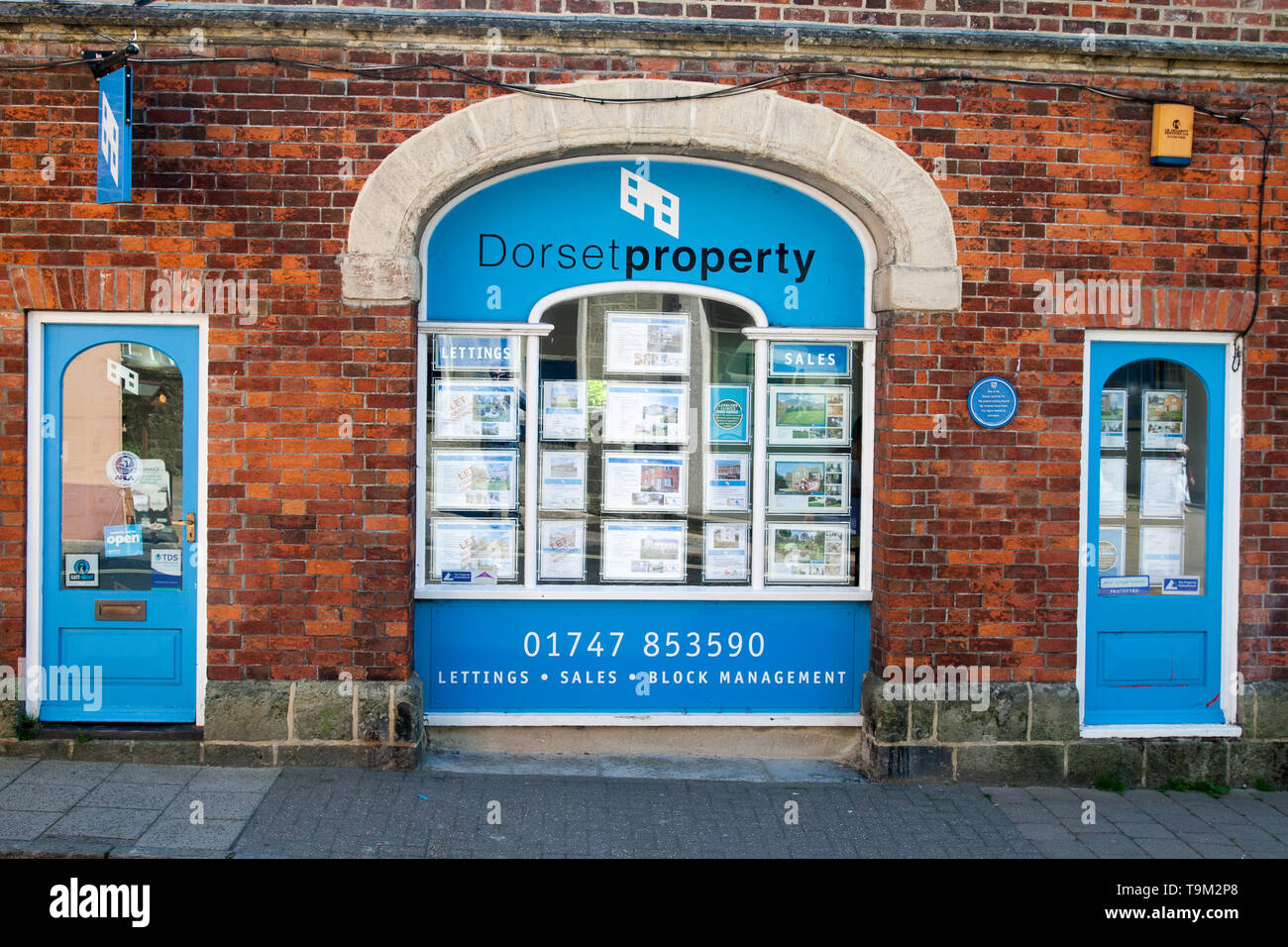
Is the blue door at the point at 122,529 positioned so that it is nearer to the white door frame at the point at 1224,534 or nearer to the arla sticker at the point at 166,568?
the arla sticker at the point at 166,568

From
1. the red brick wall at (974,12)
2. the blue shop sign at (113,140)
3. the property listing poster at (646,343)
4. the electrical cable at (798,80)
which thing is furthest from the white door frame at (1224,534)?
the blue shop sign at (113,140)

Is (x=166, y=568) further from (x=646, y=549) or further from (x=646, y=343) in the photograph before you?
(x=646, y=343)

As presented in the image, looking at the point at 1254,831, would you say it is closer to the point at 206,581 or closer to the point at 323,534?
the point at 323,534

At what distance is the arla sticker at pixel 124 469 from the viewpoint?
623cm

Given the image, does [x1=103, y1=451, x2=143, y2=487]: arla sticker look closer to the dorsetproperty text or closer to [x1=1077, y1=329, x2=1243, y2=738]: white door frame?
the dorsetproperty text

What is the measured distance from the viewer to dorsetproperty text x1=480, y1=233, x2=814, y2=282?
650cm

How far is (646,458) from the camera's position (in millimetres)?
6695

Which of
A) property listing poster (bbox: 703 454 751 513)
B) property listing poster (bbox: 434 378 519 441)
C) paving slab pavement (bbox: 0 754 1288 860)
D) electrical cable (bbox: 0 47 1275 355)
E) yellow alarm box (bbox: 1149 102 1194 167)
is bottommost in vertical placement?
paving slab pavement (bbox: 0 754 1288 860)

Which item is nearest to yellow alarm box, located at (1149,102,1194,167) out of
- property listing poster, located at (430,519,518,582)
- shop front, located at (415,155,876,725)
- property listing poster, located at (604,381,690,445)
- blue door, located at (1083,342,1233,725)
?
blue door, located at (1083,342,1233,725)

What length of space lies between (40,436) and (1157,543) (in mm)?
6645

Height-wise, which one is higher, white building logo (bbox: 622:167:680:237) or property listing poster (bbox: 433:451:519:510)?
white building logo (bbox: 622:167:680:237)

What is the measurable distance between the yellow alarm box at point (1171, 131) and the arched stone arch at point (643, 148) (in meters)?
1.29

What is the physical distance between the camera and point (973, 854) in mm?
5336

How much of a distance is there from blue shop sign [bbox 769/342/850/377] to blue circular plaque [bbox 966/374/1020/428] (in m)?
0.78
